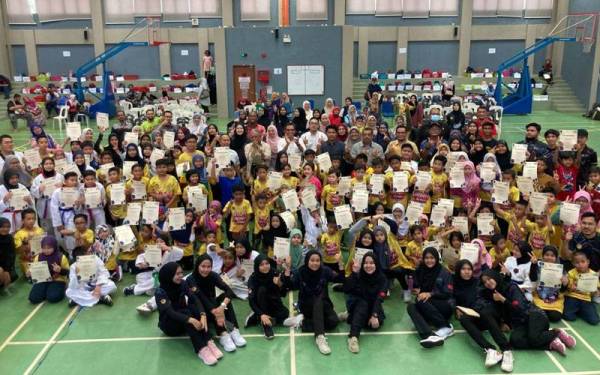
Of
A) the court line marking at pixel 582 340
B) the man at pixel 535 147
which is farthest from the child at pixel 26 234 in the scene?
the man at pixel 535 147

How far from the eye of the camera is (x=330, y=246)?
312 inches

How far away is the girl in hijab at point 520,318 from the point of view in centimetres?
620

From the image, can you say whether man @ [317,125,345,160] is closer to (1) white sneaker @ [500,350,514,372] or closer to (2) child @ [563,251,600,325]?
(2) child @ [563,251,600,325]

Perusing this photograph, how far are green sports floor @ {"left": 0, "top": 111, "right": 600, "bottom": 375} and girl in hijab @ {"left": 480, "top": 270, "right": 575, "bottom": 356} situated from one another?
118 millimetres

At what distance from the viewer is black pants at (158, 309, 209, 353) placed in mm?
6215

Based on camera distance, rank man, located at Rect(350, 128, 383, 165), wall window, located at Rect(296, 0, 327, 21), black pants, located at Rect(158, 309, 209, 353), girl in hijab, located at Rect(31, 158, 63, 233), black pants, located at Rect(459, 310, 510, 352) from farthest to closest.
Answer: wall window, located at Rect(296, 0, 327, 21) < man, located at Rect(350, 128, 383, 165) < girl in hijab, located at Rect(31, 158, 63, 233) < black pants, located at Rect(158, 309, 209, 353) < black pants, located at Rect(459, 310, 510, 352)

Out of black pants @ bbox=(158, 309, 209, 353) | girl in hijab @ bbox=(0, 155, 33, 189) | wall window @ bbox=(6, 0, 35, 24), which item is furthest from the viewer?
wall window @ bbox=(6, 0, 35, 24)

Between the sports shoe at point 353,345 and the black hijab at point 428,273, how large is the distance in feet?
4.06

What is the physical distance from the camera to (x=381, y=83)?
93.0 feet

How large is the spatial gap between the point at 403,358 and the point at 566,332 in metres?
2.22

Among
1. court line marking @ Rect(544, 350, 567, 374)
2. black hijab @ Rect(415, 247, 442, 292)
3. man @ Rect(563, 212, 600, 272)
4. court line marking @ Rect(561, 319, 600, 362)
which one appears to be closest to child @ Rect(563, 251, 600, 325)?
court line marking @ Rect(561, 319, 600, 362)

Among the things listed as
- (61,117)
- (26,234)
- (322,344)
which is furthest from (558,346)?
(61,117)

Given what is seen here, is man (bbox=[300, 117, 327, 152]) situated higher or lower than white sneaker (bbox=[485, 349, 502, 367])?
higher

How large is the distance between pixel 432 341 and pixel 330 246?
2.21 m
